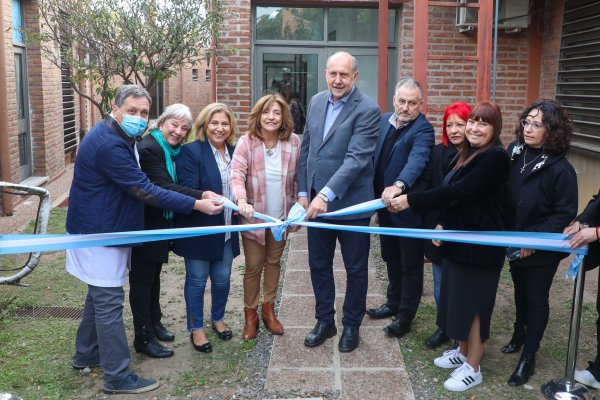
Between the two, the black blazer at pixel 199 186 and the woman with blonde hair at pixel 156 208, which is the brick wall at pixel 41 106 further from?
the black blazer at pixel 199 186

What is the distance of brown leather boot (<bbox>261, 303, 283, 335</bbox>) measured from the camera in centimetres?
486

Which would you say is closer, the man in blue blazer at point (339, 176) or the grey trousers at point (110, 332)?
the grey trousers at point (110, 332)

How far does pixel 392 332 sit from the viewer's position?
4812 millimetres

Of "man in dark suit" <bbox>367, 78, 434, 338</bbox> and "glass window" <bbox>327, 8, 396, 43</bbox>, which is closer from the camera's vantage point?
"man in dark suit" <bbox>367, 78, 434, 338</bbox>

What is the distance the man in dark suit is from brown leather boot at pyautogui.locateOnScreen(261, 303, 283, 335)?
821 millimetres

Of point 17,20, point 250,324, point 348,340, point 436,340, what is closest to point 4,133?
point 17,20

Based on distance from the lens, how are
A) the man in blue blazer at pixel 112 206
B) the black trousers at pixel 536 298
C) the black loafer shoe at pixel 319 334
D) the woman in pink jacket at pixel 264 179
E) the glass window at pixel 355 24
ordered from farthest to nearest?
the glass window at pixel 355 24 → the black loafer shoe at pixel 319 334 → the woman in pink jacket at pixel 264 179 → the black trousers at pixel 536 298 → the man in blue blazer at pixel 112 206

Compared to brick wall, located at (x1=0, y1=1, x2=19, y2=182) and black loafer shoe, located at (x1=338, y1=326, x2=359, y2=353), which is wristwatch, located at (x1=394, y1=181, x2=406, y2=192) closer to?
black loafer shoe, located at (x1=338, y1=326, x2=359, y2=353)

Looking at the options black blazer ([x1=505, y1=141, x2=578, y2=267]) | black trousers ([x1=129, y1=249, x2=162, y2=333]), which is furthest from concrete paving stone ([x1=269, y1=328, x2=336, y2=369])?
black blazer ([x1=505, y1=141, x2=578, y2=267])

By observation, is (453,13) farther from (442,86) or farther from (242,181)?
(242,181)

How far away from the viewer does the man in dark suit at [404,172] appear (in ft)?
14.8

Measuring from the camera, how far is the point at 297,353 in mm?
4535

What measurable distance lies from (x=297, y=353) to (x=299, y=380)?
40 cm

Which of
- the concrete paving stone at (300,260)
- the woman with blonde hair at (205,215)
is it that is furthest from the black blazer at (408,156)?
the concrete paving stone at (300,260)
